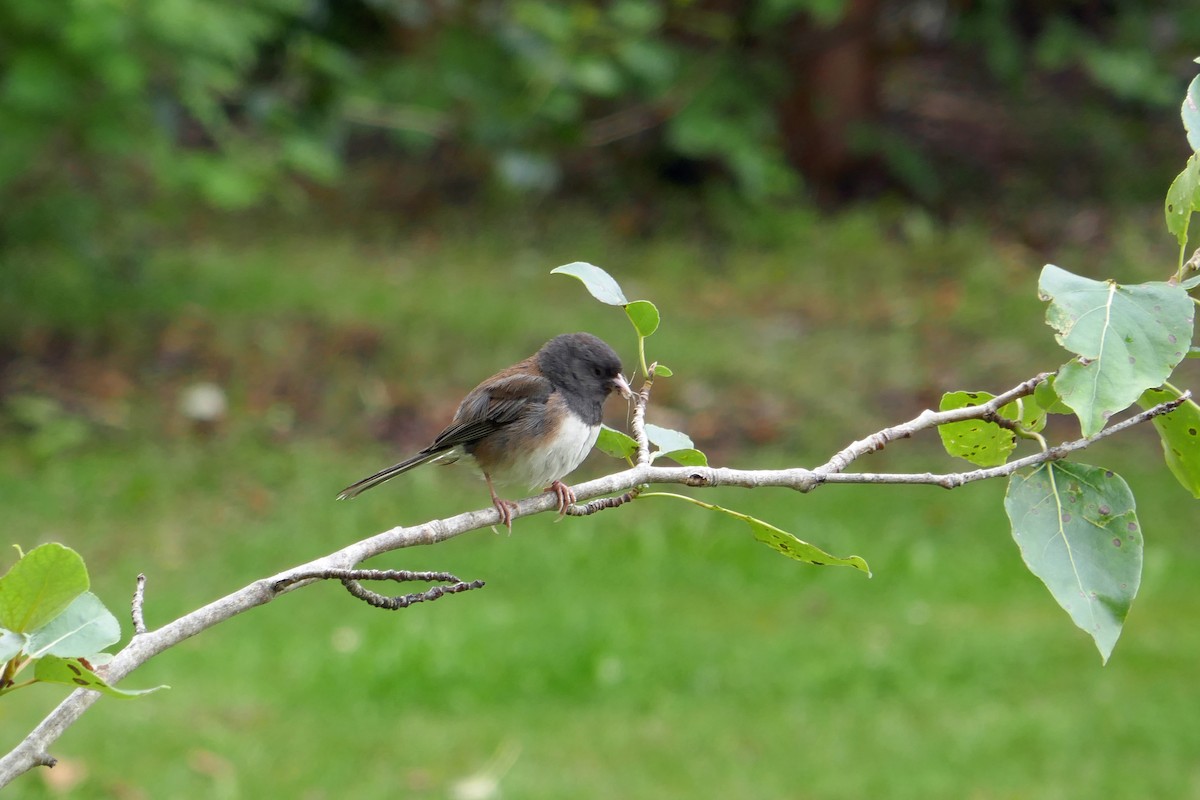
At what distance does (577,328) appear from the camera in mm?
7531

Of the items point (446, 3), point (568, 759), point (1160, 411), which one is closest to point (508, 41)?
point (446, 3)

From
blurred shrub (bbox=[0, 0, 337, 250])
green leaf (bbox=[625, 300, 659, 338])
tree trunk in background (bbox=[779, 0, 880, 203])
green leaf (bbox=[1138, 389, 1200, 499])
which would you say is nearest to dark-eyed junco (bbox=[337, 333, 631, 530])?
green leaf (bbox=[625, 300, 659, 338])

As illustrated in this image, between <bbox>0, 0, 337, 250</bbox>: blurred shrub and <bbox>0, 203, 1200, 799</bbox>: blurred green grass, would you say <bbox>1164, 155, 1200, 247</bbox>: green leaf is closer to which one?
<bbox>0, 203, 1200, 799</bbox>: blurred green grass

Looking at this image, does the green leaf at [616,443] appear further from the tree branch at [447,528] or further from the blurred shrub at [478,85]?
the blurred shrub at [478,85]

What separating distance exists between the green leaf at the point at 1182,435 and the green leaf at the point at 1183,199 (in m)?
0.18

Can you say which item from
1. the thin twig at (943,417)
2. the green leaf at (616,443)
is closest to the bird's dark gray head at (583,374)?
the green leaf at (616,443)

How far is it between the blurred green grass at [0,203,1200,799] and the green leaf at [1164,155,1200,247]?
10.4 feet

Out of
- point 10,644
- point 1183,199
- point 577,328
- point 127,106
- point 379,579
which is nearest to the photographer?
point 10,644

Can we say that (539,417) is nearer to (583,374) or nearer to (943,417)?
(583,374)

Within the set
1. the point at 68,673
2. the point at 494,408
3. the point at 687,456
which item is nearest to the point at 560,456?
the point at 494,408

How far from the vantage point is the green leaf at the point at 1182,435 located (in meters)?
1.50

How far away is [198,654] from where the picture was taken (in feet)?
17.5

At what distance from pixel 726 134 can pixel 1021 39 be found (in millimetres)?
2561

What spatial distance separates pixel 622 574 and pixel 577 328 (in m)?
1.93
